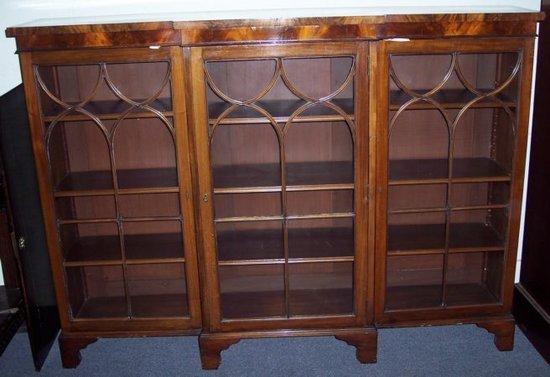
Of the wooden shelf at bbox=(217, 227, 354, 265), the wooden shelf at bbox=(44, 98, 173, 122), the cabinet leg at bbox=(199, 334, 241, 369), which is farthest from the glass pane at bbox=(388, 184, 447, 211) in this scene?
the wooden shelf at bbox=(44, 98, 173, 122)

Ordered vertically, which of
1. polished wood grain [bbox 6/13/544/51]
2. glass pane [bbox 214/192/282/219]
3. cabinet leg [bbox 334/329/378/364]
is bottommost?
cabinet leg [bbox 334/329/378/364]

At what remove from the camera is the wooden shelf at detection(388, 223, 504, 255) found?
69.0 inches

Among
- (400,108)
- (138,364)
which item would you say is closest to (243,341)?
(138,364)

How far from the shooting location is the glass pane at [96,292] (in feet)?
6.02

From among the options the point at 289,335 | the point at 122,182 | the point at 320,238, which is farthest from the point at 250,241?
the point at 122,182

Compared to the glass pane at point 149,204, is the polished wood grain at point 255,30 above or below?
above

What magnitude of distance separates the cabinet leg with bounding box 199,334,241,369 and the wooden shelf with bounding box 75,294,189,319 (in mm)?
109

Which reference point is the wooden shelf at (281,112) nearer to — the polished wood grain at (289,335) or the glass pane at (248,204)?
the glass pane at (248,204)

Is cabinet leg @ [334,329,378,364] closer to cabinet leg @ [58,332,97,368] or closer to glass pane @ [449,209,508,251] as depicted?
glass pane @ [449,209,508,251]

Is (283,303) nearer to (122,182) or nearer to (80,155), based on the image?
(122,182)

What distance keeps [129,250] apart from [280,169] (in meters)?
0.59

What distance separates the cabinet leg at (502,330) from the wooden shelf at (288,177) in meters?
0.67

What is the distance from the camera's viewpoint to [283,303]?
1850 millimetres

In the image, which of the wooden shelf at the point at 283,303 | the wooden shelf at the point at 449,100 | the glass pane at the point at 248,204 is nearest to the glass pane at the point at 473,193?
the wooden shelf at the point at 449,100
